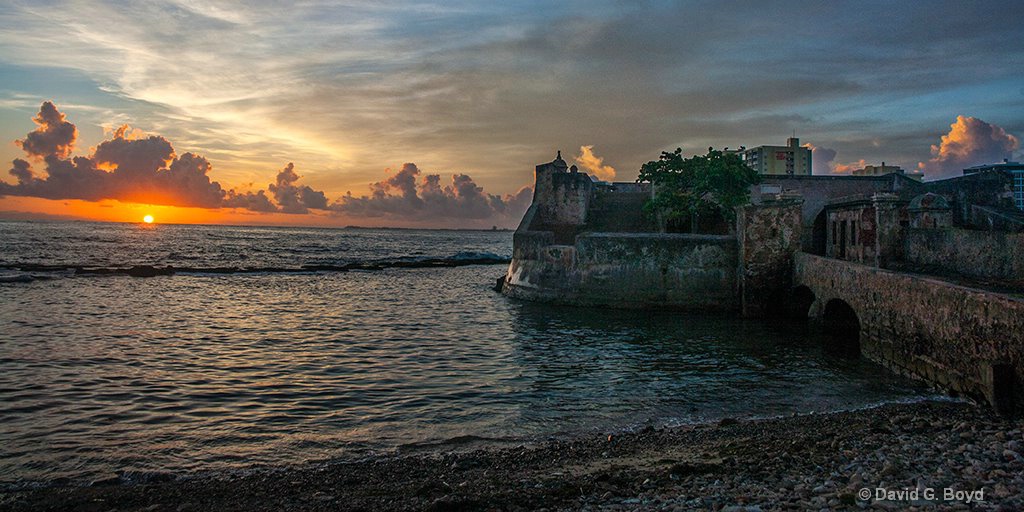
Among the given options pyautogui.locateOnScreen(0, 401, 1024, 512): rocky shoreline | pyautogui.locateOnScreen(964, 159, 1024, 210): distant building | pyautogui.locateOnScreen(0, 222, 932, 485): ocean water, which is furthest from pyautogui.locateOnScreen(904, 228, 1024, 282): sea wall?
pyautogui.locateOnScreen(964, 159, 1024, 210): distant building

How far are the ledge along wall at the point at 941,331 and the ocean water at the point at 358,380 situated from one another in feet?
2.21

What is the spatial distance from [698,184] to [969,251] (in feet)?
40.4

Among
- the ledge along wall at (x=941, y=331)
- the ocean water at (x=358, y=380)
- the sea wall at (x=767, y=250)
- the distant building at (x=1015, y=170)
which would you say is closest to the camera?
the ocean water at (x=358, y=380)

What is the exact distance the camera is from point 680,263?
21.8 meters

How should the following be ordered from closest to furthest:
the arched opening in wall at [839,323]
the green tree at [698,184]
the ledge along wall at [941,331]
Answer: the ledge along wall at [941,331] → the arched opening in wall at [839,323] → the green tree at [698,184]

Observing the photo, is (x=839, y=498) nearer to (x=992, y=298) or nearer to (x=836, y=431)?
(x=836, y=431)

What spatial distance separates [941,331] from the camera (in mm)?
10133

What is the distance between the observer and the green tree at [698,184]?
26578 mm

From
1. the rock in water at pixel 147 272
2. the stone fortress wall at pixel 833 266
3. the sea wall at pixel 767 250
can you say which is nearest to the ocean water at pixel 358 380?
the stone fortress wall at pixel 833 266

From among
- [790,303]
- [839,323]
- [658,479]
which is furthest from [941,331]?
[790,303]

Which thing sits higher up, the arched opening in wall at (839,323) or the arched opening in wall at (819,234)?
the arched opening in wall at (819,234)

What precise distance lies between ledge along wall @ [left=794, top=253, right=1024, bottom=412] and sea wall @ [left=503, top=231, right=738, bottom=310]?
6346mm

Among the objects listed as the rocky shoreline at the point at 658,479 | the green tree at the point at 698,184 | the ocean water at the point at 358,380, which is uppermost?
the green tree at the point at 698,184

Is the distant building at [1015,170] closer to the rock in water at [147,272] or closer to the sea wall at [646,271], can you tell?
the sea wall at [646,271]
